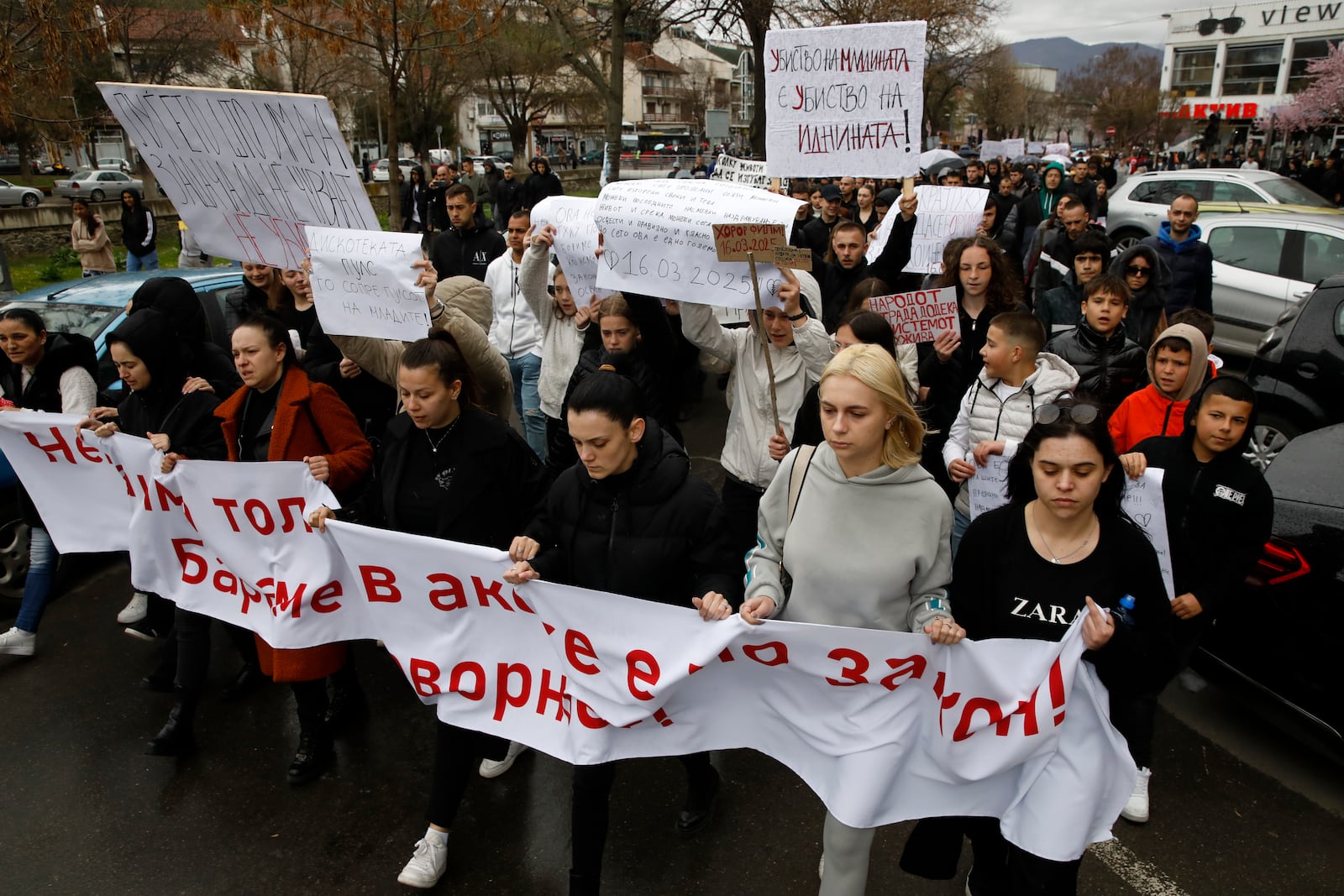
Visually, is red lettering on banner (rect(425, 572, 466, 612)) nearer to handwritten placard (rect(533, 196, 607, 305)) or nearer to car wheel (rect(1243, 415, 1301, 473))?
handwritten placard (rect(533, 196, 607, 305))

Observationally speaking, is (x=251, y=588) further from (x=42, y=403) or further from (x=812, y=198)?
(x=812, y=198)

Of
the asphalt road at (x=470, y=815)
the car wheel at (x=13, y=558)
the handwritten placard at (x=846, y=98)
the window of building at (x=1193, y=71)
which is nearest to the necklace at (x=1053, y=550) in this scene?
the asphalt road at (x=470, y=815)

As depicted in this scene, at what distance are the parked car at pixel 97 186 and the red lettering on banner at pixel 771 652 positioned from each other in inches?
1523

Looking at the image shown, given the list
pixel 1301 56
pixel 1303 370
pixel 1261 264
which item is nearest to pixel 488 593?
pixel 1303 370

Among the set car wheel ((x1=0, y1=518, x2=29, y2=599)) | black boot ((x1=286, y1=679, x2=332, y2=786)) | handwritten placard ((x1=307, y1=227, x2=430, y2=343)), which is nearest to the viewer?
black boot ((x1=286, y1=679, x2=332, y2=786))

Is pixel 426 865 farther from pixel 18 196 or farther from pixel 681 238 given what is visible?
pixel 18 196

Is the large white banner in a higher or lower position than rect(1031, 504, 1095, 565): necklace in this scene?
lower

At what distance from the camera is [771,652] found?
2.78 m

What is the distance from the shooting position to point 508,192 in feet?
58.0

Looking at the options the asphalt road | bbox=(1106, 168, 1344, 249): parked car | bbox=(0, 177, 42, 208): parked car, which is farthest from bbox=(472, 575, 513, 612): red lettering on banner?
bbox=(0, 177, 42, 208): parked car

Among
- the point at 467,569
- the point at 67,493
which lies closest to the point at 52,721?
the point at 67,493

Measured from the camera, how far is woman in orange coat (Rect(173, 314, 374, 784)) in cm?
359

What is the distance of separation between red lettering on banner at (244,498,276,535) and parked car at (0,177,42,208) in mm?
33379

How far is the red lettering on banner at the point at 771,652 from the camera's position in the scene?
275 cm
